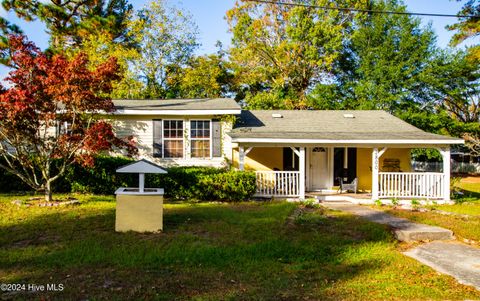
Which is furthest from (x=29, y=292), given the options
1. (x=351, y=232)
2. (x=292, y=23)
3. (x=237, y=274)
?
(x=292, y=23)

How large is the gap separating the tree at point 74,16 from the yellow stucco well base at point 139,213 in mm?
20028

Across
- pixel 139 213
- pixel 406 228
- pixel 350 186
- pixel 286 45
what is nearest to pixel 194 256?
pixel 139 213

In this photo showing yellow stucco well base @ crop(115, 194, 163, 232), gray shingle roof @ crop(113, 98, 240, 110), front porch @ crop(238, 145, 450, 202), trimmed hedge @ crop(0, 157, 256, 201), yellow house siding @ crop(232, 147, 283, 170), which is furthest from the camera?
yellow house siding @ crop(232, 147, 283, 170)

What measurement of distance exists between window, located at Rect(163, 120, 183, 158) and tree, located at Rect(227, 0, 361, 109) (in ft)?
46.4

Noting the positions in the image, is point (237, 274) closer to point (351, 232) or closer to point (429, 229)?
point (351, 232)

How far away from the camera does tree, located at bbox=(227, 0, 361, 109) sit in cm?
2725

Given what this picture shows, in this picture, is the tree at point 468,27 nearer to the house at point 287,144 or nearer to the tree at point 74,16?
the house at point 287,144

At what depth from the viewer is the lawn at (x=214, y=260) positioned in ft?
14.8

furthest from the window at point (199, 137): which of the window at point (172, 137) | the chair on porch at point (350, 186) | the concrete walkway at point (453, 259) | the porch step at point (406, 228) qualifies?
the concrete walkway at point (453, 259)

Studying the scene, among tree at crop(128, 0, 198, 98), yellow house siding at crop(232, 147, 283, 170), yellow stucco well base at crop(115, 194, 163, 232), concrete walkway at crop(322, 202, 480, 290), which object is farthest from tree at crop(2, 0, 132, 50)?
concrete walkway at crop(322, 202, 480, 290)

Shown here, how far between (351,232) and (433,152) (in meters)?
25.2

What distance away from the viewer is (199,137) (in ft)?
44.5

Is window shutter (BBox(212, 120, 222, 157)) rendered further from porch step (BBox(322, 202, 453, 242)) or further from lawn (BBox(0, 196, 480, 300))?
porch step (BBox(322, 202, 453, 242))

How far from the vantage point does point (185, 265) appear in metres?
5.48
